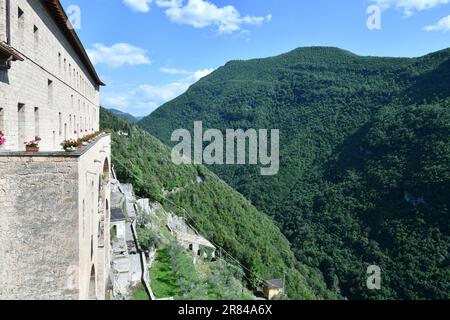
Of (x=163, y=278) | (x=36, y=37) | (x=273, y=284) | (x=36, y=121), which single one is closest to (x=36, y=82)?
(x=36, y=121)

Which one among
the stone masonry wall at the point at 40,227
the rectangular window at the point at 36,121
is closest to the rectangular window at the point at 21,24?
the rectangular window at the point at 36,121

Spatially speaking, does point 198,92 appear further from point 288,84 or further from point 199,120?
point 288,84

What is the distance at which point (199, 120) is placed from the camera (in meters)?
165

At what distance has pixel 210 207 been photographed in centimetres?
5891

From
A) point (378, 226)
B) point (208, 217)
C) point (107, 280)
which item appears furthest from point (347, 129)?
point (107, 280)

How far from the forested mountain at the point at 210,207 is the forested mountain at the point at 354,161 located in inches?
480

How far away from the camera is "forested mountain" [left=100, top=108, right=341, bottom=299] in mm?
45781

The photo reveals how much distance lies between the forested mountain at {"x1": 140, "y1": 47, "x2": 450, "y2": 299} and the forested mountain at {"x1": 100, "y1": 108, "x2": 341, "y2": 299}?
12.2 m

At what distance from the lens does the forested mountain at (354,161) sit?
210ft

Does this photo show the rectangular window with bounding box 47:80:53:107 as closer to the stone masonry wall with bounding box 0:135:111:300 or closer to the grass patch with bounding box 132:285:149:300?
the stone masonry wall with bounding box 0:135:111:300

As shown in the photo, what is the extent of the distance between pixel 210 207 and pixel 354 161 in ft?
188

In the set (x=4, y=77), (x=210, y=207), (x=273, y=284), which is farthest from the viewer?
(x=210, y=207)
